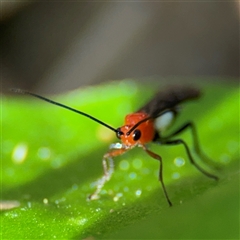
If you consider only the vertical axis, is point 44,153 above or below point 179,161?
above

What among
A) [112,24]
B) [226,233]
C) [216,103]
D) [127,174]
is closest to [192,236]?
[226,233]

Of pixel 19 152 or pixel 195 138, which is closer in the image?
pixel 19 152

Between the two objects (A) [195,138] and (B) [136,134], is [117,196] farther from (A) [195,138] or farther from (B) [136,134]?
(A) [195,138]

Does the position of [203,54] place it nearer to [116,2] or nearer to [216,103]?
[116,2]

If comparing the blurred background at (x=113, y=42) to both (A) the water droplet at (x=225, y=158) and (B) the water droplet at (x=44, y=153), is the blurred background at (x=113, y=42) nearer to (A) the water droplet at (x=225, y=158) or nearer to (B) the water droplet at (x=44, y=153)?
(B) the water droplet at (x=44, y=153)

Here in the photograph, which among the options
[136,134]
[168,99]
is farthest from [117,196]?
[168,99]

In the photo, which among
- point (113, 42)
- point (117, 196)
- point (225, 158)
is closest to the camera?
point (117, 196)

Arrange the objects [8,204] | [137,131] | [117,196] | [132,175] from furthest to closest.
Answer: [137,131] < [132,175] < [117,196] < [8,204]
